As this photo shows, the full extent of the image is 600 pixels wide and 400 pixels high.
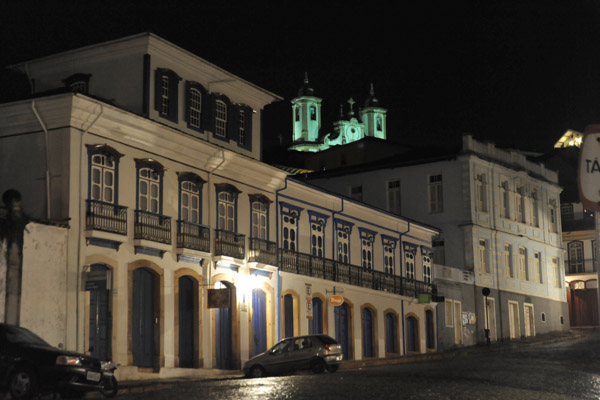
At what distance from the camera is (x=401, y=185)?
5141 cm

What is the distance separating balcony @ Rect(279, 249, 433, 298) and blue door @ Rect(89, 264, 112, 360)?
372 inches

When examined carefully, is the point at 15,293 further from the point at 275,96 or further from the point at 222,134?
the point at 275,96

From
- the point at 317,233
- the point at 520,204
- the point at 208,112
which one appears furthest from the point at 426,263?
the point at 208,112

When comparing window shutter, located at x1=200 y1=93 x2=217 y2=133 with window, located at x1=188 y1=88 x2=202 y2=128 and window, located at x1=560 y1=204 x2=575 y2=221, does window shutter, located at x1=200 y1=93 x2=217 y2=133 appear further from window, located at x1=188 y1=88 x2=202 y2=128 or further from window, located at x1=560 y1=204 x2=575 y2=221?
window, located at x1=560 y1=204 x2=575 y2=221

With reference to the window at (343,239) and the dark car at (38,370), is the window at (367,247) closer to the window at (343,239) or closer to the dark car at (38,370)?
the window at (343,239)

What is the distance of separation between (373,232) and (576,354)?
39.4ft

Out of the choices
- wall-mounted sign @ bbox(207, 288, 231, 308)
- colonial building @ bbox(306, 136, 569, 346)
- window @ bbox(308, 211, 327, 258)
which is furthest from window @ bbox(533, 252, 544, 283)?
wall-mounted sign @ bbox(207, 288, 231, 308)

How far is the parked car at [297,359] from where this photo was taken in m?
26.8

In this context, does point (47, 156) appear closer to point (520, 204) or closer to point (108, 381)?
point (108, 381)

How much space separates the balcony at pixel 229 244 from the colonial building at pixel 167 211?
65 mm

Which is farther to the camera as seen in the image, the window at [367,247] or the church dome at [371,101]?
the church dome at [371,101]

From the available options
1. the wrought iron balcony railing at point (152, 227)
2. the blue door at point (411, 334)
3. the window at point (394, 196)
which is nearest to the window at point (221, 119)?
the wrought iron balcony railing at point (152, 227)

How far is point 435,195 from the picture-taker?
50.9m

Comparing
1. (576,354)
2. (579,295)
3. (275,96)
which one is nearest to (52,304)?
(275,96)
